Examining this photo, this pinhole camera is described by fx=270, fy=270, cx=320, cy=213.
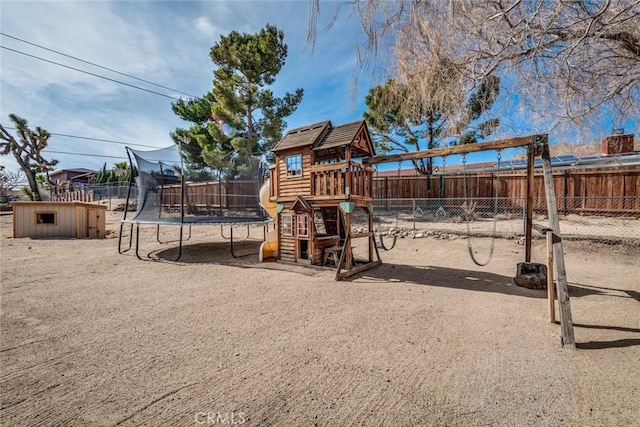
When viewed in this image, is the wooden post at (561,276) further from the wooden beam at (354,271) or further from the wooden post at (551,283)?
the wooden beam at (354,271)

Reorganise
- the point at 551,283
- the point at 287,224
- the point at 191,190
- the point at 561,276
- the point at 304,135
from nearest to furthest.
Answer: the point at 561,276 → the point at 551,283 → the point at 304,135 → the point at 287,224 → the point at 191,190

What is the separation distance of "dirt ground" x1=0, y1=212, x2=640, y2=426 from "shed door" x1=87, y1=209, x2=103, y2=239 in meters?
6.06

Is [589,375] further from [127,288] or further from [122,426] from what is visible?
[127,288]

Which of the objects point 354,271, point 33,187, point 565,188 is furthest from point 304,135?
point 33,187

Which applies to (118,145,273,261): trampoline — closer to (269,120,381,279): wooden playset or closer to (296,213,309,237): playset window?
(269,120,381,279): wooden playset

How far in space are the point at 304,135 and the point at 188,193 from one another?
6.04 m

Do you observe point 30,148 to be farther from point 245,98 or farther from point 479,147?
point 479,147

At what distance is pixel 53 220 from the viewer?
36.5ft

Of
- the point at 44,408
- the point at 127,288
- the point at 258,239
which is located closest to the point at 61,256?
the point at 127,288

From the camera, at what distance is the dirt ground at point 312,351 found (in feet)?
6.87

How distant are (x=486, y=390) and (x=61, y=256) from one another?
10.6m

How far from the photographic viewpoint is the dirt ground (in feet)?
6.87

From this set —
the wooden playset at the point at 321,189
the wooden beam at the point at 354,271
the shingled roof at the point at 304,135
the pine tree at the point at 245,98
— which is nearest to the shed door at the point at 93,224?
the pine tree at the point at 245,98

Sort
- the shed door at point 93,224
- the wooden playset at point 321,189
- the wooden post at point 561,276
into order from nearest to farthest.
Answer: the wooden post at point 561,276 → the wooden playset at point 321,189 → the shed door at point 93,224
